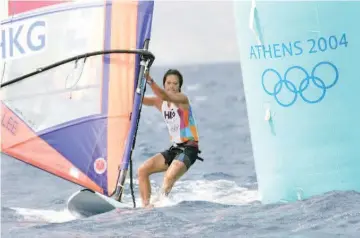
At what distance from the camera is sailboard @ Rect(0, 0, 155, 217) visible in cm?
843

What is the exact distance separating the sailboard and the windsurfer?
0.31 m

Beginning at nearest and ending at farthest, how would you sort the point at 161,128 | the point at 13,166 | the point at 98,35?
1. the point at 98,35
2. the point at 13,166
3. the point at 161,128

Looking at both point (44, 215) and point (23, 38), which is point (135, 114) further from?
point (44, 215)

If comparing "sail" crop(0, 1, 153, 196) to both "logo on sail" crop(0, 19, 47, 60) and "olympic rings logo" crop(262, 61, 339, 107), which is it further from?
"olympic rings logo" crop(262, 61, 339, 107)

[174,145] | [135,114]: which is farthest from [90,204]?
[174,145]

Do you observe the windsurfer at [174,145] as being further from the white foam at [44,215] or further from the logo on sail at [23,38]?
the logo on sail at [23,38]

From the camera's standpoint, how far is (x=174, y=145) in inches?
342

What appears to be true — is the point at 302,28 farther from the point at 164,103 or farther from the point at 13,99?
the point at 13,99

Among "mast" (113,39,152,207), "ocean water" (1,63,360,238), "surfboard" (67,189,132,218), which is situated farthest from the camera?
"mast" (113,39,152,207)

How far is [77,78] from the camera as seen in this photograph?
8.51 m

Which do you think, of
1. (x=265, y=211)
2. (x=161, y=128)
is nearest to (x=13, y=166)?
(x=161, y=128)

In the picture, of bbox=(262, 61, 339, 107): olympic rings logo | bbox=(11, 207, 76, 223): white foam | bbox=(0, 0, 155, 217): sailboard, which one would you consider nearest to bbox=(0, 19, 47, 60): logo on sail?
bbox=(0, 0, 155, 217): sailboard

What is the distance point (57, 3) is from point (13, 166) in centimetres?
796

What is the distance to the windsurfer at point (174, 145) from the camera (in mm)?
8484
